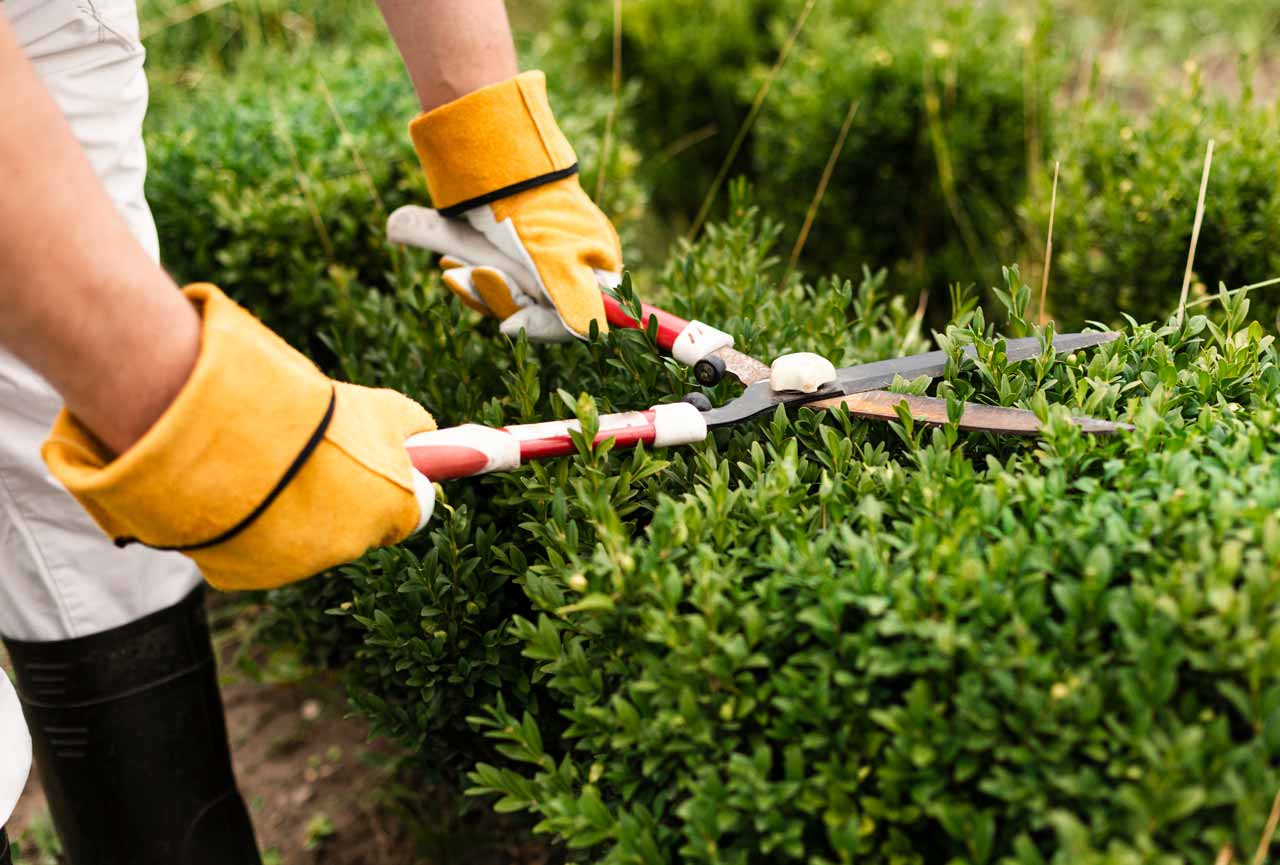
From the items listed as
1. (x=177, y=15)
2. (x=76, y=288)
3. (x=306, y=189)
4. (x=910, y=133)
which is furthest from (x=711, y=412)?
(x=177, y=15)

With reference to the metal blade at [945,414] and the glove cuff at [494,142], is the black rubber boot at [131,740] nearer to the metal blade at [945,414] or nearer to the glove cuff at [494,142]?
the glove cuff at [494,142]

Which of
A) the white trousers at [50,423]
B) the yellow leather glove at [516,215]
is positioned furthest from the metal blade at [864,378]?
the white trousers at [50,423]

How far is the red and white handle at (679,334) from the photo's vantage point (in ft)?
5.78

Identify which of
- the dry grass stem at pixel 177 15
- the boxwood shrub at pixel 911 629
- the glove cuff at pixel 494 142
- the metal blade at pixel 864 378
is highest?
the dry grass stem at pixel 177 15

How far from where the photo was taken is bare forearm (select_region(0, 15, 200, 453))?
3.46 feet

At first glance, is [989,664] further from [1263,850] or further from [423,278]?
[423,278]

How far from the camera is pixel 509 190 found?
6.23 ft

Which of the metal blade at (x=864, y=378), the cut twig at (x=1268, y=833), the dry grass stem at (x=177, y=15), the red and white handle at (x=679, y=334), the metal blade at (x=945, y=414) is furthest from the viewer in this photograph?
the dry grass stem at (x=177, y=15)

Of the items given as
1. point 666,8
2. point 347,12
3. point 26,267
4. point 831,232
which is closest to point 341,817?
point 26,267

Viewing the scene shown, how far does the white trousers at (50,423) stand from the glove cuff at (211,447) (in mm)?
614

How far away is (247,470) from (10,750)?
0.67 meters

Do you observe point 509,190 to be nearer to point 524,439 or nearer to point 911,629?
point 524,439

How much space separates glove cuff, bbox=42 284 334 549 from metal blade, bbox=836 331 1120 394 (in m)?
0.83

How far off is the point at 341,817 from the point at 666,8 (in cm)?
374
